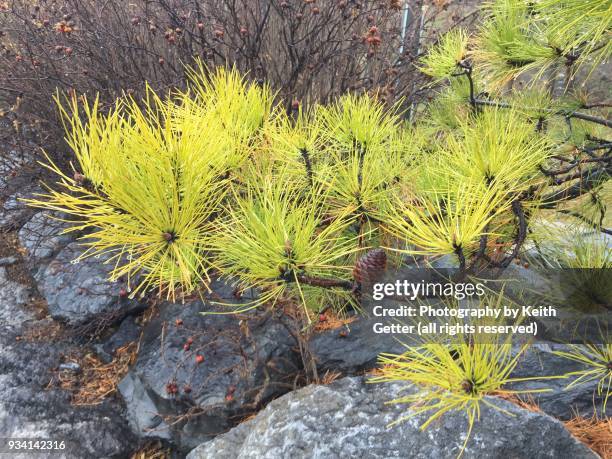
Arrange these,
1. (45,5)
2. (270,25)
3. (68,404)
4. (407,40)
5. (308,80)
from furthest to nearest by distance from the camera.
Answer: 1. (407,40)
2. (270,25)
3. (45,5)
4. (308,80)
5. (68,404)

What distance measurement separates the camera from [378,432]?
1269mm

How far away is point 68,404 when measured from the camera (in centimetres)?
218

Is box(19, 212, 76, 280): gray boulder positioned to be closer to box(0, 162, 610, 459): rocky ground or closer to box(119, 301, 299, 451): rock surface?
box(0, 162, 610, 459): rocky ground

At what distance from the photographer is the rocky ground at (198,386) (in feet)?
4.11

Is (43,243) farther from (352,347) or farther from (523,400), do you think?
(523,400)

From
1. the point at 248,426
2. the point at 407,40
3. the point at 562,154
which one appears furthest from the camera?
the point at 407,40

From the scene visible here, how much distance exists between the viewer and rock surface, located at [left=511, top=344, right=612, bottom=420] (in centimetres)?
162

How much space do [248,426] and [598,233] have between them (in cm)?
128

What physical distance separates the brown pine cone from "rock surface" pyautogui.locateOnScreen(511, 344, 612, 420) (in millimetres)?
1005

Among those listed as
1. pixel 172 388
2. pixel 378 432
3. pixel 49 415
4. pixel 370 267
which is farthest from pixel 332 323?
pixel 49 415

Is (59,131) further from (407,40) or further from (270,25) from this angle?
(407,40)

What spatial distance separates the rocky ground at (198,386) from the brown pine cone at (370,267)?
0.57m

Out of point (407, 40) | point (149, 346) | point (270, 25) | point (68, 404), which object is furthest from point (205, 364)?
point (407, 40)

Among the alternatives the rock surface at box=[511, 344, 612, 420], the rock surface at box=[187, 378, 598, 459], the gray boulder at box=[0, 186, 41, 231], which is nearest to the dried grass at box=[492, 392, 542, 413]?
the rock surface at box=[511, 344, 612, 420]
